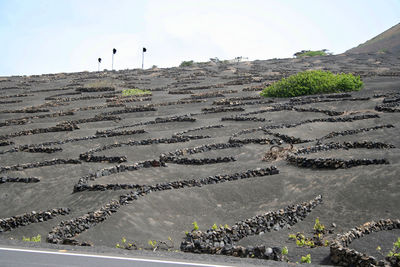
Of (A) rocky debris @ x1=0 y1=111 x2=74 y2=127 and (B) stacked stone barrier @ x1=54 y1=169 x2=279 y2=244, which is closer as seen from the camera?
(B) stacked stone barrier @ x1=54 y1=169 x2=279 y2=244

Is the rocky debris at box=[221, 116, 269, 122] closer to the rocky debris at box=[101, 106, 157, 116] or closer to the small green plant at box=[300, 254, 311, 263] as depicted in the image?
the rocky debris at box=[101, 106, 157, 116]

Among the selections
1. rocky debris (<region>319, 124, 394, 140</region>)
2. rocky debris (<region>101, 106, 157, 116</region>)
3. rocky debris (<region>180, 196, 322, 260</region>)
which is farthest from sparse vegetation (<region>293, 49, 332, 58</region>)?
rocky debris (<region>180, 196, 322, 260</region>)

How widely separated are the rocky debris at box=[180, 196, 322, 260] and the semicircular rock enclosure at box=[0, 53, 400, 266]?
0.11 ft

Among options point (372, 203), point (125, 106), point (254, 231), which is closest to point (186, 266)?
point (254, 231)

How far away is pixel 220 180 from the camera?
16469 mm

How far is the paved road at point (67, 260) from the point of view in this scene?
8086mm

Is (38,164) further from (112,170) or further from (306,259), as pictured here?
(306,259)

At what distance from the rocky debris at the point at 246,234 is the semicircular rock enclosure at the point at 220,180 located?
3cm

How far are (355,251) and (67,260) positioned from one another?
542 cm

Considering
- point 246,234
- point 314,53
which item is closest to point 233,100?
point 246,234

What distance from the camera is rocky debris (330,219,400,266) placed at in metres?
8.94

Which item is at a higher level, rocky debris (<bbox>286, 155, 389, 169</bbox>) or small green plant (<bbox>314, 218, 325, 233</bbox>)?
rocky debris (<bbox>286, 155, 389, 169</bbox>)

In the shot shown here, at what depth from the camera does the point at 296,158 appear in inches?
696

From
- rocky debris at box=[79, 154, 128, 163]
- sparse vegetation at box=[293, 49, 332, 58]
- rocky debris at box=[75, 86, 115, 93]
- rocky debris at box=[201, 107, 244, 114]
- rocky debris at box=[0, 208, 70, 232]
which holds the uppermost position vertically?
sparse vegetation at box=[293, 49, 332, 58]
